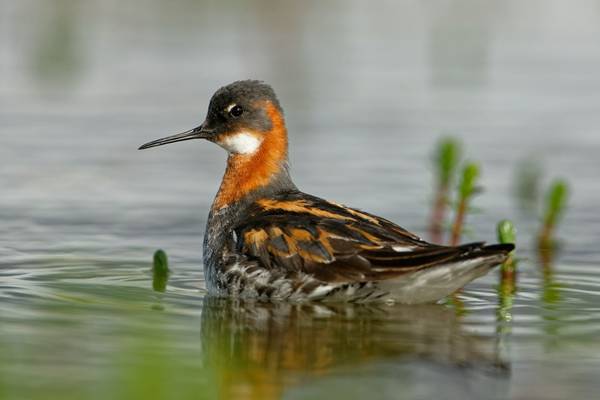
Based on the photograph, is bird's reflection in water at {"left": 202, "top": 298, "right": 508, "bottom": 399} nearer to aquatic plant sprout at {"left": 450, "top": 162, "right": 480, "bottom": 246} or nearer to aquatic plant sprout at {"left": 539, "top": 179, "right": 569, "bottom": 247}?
aquatic plant sprout at {"left": 450, "top": 162, "right": 480, "bottom": 246}

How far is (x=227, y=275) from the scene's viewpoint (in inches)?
353

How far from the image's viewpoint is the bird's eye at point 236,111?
33.2 feet

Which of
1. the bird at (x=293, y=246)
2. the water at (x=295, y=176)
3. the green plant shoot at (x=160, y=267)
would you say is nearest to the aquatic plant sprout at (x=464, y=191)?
the water at (x=295, y=176)

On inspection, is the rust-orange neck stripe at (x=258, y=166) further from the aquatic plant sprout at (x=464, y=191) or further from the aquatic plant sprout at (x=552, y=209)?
the aquatic plant sprout at (x=552, y=209)

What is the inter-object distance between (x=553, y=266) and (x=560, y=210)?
0.83m

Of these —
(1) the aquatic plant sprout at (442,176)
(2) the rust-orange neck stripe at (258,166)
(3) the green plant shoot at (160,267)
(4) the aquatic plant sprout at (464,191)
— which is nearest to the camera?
(3) the green plant shoot at (160,267)

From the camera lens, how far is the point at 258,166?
395 inches

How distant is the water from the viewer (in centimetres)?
696

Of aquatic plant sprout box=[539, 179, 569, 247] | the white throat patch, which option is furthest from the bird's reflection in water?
aquatic plant sprout box=[539, 179, 569, 247]

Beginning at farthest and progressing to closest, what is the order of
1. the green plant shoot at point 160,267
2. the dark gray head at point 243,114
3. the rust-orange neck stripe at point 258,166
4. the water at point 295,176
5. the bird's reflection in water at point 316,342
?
the dark gray head at point 243,114 < the rust-orange neck stripe at point 258,166 < the green plant shoot at point 160,267 < the water at point 295,176 < the bird's reflection in water at point 316,342

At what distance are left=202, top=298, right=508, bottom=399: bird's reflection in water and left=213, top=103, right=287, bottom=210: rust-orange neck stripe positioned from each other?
132 centimetres

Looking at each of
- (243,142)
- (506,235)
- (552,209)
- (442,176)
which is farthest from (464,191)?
(243,142)

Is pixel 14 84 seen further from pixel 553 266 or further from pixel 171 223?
pixel 553 266

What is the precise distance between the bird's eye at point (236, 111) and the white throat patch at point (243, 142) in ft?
0.49
